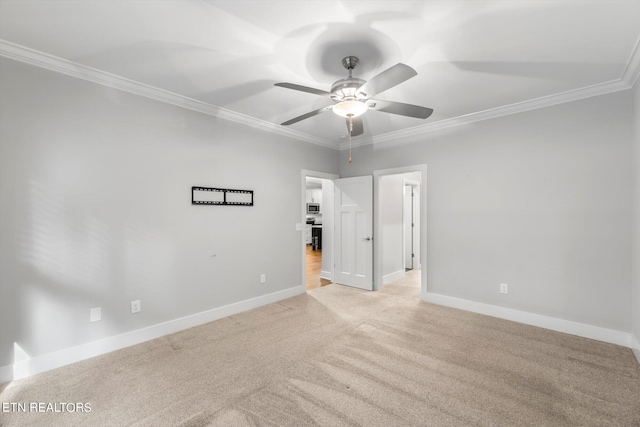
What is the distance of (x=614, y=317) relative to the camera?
2873 millimetres

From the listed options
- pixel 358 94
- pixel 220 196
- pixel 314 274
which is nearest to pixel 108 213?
pixel 220 196

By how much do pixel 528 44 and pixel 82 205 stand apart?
3998 mm

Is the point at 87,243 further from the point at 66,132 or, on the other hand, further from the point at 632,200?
the point at 632,200

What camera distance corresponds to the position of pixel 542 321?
3.26 meters

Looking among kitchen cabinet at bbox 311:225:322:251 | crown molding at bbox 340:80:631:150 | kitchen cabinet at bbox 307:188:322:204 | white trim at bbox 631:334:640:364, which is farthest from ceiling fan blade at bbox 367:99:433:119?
kitchen cabinet at bbox 307:188:322:204

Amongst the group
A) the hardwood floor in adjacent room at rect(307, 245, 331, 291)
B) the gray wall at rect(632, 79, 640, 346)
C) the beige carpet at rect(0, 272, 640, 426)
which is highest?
the gray wall at rect(632, 79, 640, 346)

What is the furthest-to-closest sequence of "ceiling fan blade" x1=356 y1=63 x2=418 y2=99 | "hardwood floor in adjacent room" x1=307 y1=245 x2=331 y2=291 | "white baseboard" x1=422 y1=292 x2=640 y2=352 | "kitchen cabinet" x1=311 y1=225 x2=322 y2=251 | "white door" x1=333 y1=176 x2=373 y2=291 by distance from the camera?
"kitchen cabinet" x1=311 y1=225 x2=322 y2=251 < "hardwood floor in adjacent room" x1=307 y1=245 x2=331 y2=291 < "white door" x1=333 y1=176 x2=373 y2=291 < "white baseboard" x1=422 y1=292 x2=640 y2=352 < "ceiling fan blade" x1=356 y1=63 x2=418 y2=99

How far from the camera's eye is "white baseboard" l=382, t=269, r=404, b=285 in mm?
5226

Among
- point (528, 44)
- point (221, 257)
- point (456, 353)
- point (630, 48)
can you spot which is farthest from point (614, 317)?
point (221, 257)

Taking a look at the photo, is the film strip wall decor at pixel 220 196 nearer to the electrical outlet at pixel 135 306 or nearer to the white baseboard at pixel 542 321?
the electrical outlet at pixel 135 306

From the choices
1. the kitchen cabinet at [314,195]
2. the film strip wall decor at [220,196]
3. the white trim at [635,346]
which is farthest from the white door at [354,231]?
the kitchen cabinet at [314,195]

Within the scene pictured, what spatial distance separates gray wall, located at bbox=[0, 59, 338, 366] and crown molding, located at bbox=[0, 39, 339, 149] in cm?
6

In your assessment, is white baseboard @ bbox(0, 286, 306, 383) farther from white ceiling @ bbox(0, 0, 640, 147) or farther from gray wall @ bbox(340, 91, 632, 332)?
gray wall @ bbox(340, 91, 632, 332)

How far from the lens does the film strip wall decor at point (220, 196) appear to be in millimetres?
3350
